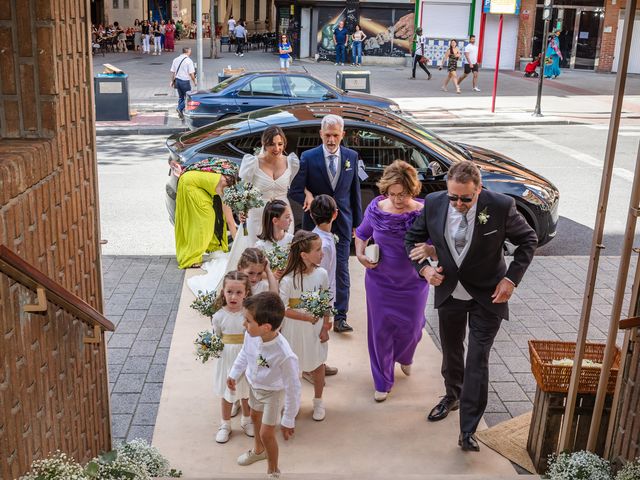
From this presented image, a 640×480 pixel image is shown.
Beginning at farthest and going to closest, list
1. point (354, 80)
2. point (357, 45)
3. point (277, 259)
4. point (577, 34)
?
point (577, 34) < point (357, 45) < point (354, 80) < point (277, 259)

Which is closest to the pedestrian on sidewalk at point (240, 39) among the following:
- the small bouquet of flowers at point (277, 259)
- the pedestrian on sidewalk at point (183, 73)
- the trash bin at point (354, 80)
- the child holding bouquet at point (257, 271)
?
the trash bin at point (354, 80)

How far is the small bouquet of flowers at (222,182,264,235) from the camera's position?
23.6 feet

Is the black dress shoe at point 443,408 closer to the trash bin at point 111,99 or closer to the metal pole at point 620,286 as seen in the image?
the metal pole at point 620,286

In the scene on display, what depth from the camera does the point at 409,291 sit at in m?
6.07

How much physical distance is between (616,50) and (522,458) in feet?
109

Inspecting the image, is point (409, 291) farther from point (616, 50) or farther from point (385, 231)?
point (616, 50)

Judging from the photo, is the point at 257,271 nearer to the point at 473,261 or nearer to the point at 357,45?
the point at 473,261

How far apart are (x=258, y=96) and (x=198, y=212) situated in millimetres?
7996

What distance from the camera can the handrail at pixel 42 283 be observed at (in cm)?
288

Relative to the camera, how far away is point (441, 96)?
25.8 meters

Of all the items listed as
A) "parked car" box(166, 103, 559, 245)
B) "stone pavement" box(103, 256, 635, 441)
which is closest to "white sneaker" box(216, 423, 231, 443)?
"stone pavement" box(103, 256, 635, 441)

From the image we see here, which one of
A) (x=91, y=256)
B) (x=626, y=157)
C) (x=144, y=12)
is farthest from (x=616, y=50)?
(x=91, y=256)

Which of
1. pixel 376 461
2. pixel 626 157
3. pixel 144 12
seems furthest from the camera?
pixel 144 12

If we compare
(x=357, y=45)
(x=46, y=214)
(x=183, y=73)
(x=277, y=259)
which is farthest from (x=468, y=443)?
(x=357, y=45)
